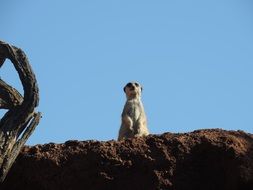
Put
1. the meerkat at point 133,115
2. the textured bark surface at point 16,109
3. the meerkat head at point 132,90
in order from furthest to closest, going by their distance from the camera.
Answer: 1. the meerkat head at point 132,90
2. the meerkat at point 133,115
3. the textured bark surface at point 16,109

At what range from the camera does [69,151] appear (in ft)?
35.7

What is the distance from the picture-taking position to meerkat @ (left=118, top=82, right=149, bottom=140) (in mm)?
16438

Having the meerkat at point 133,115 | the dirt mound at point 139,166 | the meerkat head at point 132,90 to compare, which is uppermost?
the meerkat head at point 132,90

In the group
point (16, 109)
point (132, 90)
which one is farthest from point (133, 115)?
point (16, 109)

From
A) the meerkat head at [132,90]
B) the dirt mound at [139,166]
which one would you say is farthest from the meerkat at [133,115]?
the dirt mound at [139,166]

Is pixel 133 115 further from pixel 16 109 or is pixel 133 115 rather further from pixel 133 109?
pixel 16 109

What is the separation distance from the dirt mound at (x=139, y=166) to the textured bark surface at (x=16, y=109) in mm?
427

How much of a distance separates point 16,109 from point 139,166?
1.97m

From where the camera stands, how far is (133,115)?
55.5 feet

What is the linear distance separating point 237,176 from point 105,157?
1.88 metres

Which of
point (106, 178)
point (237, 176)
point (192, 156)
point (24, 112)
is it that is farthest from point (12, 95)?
point (237, 176)

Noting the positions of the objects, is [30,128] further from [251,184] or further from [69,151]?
[251,184]

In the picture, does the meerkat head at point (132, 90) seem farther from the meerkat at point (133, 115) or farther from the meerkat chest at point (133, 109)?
the meerkat chest at point (133, 109)

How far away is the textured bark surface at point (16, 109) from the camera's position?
10.5 metres
